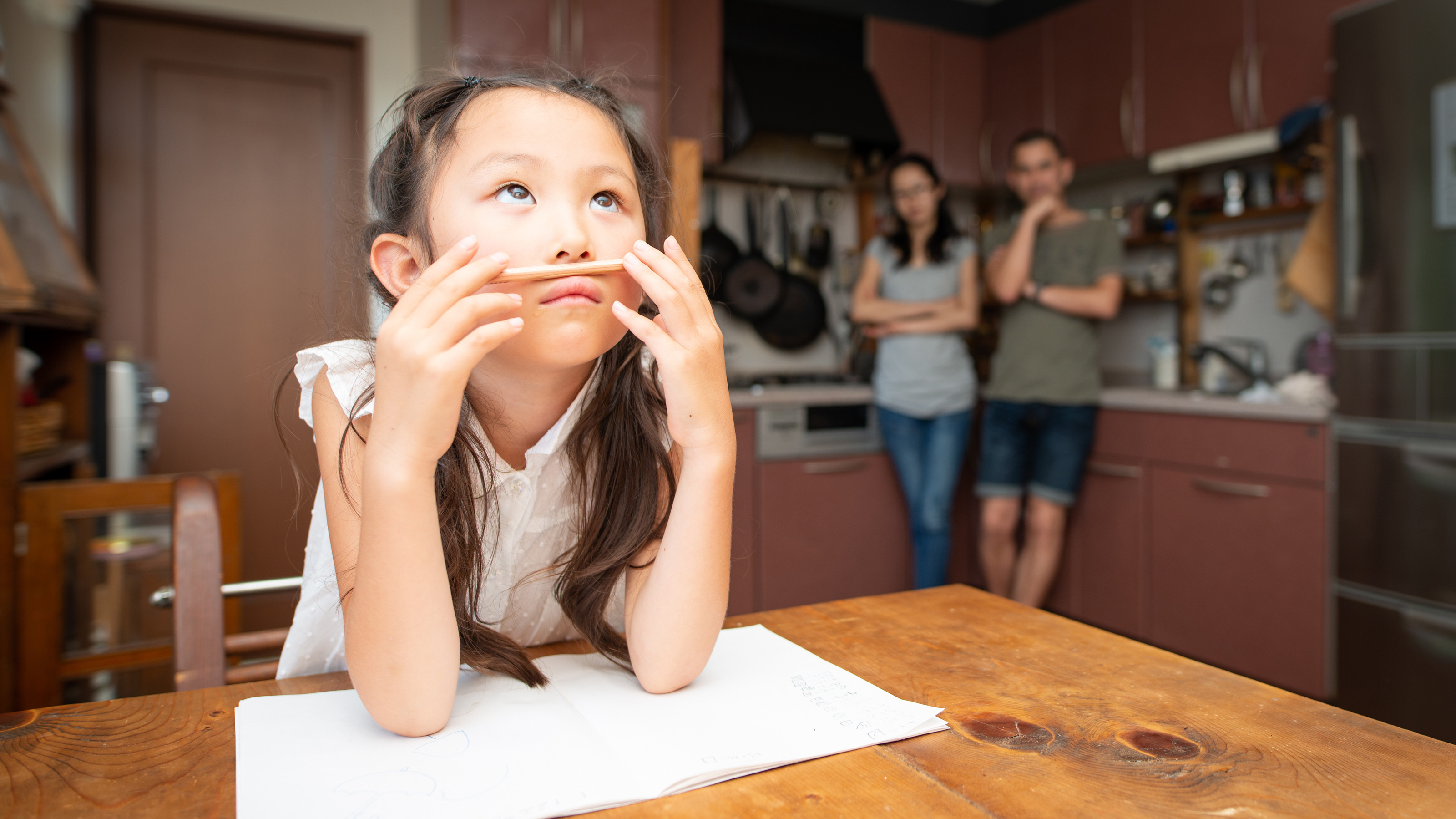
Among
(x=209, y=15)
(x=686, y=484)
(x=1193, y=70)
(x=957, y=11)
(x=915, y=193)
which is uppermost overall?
(x=957, y=11)

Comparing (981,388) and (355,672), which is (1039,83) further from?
(355,672)

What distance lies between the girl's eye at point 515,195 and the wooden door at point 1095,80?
296cm

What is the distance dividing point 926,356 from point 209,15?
101 inches

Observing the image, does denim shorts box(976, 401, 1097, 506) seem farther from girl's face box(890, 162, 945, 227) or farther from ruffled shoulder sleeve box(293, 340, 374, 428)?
ruffled shoulder sleeve box(293, 340, 374, 428)

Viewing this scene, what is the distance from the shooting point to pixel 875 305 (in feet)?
9.70

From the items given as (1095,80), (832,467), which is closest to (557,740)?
(832,467)

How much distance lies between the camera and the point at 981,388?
3.27 m

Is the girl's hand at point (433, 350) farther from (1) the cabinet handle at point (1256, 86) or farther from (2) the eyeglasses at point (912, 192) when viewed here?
(1) the cabinet handle at point (1256, 86)

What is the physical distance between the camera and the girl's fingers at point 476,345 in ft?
1.80

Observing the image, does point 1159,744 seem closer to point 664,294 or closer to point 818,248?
point 664,294

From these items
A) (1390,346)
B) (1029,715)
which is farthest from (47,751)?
(1390,346)

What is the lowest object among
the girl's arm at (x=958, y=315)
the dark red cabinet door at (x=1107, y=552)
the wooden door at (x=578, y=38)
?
the dark red cabinet door at (x=1107, y=552)

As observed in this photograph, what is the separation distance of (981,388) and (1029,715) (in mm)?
2772

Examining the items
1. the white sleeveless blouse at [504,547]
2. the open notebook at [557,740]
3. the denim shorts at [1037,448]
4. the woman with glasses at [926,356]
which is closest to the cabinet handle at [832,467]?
the woman with glasses at [926,356]
